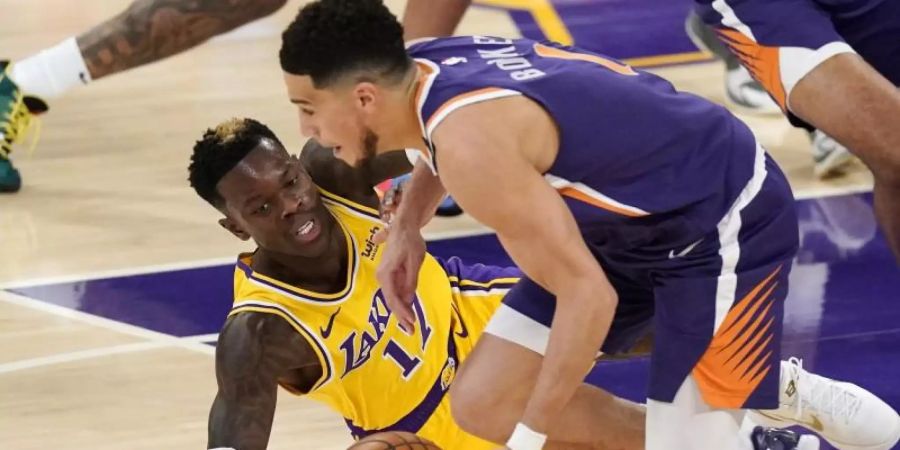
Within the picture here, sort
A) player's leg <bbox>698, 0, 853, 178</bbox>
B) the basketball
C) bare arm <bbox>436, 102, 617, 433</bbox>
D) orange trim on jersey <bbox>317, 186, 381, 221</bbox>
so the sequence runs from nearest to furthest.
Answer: bare arm <bbox>436, 102, 617, 433</bbox> → the basketball → orange trim on jersey <bbox>317, 186, 381, 221</bbox> → player's leg <bbox>698, 0, 853, 178</bbox>

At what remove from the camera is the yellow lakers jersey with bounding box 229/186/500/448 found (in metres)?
4.09

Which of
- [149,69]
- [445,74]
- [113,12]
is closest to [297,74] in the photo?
[445,74]

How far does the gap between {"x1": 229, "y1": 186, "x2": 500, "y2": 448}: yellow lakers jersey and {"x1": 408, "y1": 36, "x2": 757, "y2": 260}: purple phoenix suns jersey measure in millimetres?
726

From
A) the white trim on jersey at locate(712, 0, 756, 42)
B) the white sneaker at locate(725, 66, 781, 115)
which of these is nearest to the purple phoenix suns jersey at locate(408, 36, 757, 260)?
the white trim on jersey at locate(712, 0, 756, 42)

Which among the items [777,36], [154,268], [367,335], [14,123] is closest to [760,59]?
[777,36]

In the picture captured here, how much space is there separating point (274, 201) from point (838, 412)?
1552 mm

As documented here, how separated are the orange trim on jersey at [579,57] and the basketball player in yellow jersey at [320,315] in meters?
0.80

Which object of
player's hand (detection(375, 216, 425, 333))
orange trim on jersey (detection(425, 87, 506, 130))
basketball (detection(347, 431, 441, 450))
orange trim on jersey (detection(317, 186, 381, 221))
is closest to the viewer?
orange trim on jersey (detection(425, 87, 506, 130))

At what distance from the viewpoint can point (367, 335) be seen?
4180mm

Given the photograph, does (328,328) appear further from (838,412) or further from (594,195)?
(838,412)

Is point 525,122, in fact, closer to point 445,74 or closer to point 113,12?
point 445,74

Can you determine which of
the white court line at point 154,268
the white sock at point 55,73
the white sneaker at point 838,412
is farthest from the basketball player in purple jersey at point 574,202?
the white sock at point 55,73

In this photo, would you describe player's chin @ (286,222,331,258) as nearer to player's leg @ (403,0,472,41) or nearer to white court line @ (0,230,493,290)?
player's leg @ (403,0,472,41)

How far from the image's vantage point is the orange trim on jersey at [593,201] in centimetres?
346
